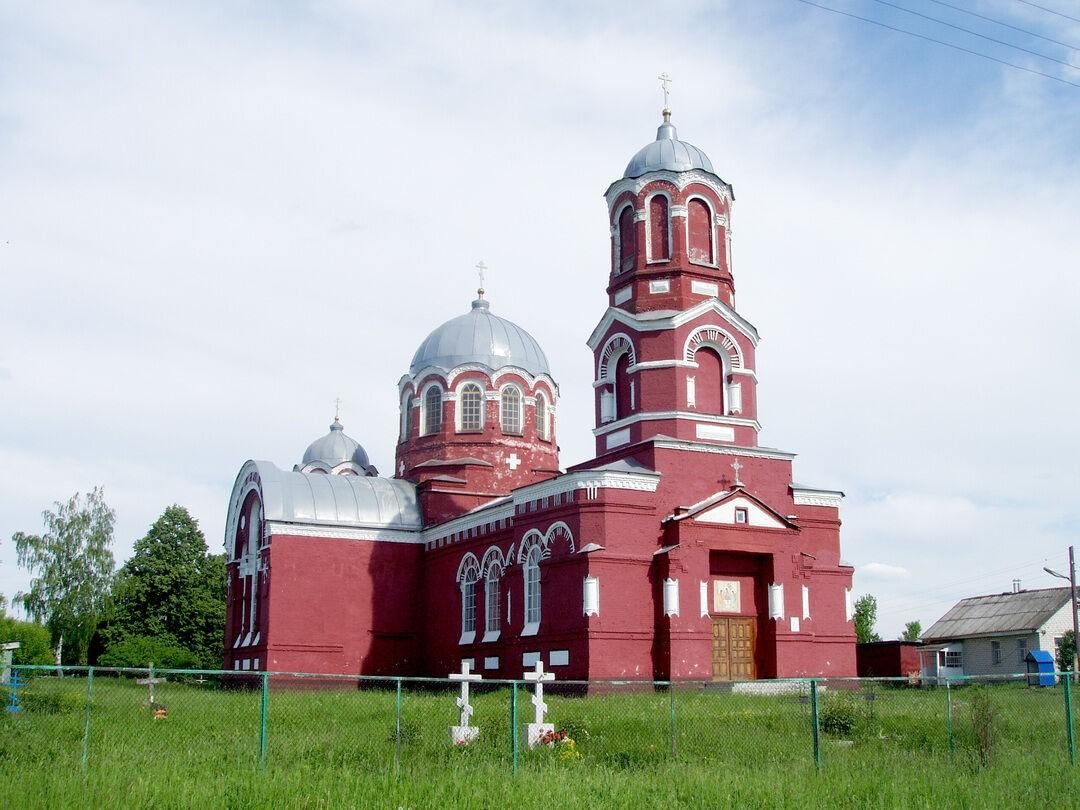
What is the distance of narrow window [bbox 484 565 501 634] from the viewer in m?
31.3

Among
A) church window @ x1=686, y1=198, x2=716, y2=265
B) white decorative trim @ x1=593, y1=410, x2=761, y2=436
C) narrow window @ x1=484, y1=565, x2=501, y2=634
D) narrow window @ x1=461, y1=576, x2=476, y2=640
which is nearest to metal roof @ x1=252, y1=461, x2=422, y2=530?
narrow window @ x1=461, y1=576, x2=476, y2=640

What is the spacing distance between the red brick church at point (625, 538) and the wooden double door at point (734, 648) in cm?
5

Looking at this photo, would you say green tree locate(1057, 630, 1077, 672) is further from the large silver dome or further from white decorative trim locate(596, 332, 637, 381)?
white decorative trim locate(596, 332, 637, 381)

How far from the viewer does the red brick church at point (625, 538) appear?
87.8 ft

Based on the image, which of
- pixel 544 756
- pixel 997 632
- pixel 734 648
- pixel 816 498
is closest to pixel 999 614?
pixel 997 632

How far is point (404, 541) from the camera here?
35.8 metres

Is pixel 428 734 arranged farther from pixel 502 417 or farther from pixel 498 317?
pixel 498 317

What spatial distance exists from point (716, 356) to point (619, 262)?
3.50m

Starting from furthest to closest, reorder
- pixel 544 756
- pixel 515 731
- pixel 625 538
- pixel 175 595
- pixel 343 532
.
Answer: pixel 175 595 → pixel 343 532 → pixel 625 538 → pixel 544 756 → pixel 515 731

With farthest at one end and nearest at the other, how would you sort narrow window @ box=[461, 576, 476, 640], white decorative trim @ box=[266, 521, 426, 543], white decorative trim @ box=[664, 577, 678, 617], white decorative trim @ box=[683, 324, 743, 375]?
white decorative trim @ box=[266, 521, 426, 543]
narrow window @ box=[461, 576, 476, 640]
white decorative trim @ box=[683, 324, 743, 375]
white decorative trim @ box=[664, 577, 678, 617]

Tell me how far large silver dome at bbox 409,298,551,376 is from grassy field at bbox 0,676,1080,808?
18250 millimetres

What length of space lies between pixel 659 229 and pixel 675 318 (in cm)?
257

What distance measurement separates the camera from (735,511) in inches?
1077

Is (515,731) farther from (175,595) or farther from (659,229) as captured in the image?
(175,595)
